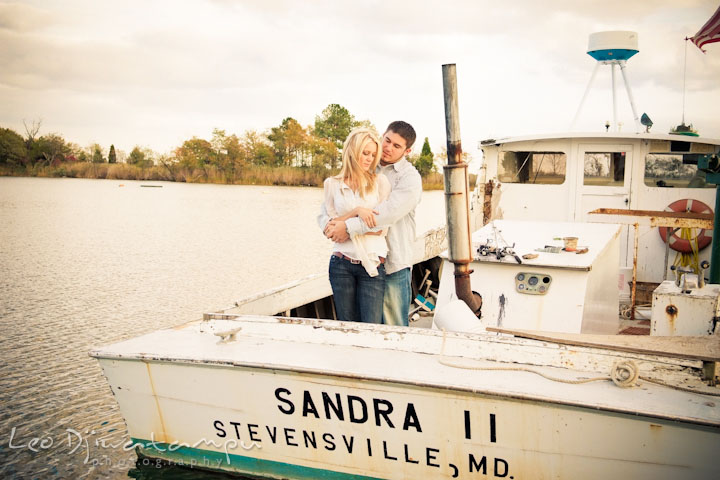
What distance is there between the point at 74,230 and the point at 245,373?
18227 mm

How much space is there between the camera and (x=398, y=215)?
11.7 feet

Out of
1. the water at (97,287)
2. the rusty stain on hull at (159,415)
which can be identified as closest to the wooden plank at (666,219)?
the water at (97,287)

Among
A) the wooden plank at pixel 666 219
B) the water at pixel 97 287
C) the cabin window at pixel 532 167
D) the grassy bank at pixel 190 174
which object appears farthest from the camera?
the grassy bank at pixel 190 174

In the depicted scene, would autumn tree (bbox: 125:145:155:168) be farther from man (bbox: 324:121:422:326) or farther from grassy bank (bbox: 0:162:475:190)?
man (bbox: 324:121:422:326)

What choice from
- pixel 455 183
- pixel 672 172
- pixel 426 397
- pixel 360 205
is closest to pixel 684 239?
pixel 672 172

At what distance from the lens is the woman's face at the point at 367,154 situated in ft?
11.5

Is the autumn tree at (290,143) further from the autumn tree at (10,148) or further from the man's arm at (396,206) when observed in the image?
the man's arm at (396,206)

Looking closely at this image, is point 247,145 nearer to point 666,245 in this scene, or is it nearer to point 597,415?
point 666,245

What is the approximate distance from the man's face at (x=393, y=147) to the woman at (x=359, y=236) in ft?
0.43

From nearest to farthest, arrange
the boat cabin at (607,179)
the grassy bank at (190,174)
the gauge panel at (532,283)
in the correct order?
the gauge panel at (532,283) < the boat cabin at (607,179) < the grassy bank at (190,174)

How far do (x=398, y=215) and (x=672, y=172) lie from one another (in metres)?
5.44

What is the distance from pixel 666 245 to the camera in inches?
290

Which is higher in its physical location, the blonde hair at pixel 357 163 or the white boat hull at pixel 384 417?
the blonde hair at pixel 357 163

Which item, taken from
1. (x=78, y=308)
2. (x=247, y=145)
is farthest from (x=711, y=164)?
(x=247, y=145)
